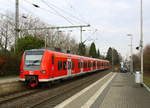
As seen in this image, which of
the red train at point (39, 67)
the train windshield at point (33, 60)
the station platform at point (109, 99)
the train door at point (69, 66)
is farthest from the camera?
the train door at point (69, 66)

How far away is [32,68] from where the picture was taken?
56.6 feet

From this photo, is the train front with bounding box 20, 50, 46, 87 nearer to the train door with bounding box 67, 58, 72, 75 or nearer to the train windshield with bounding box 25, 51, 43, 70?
the train windshield with bounding box 25, 51, 43, 70

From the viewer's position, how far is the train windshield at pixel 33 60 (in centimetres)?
1728

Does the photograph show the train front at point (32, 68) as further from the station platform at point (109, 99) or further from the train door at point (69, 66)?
the train door at point (69, 66)

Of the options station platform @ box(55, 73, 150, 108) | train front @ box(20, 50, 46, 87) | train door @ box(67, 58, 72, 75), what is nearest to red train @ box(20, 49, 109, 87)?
train front @ box(20, 50, 46, 87)

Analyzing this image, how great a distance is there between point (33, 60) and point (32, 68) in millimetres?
588

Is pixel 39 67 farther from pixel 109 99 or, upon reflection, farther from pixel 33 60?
pixel 109 99

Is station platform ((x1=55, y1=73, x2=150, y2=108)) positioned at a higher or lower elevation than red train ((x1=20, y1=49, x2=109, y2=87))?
lower

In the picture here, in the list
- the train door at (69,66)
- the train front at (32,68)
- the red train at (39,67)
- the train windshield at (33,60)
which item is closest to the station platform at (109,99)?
the red train at (39,67)

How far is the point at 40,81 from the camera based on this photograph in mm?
16875

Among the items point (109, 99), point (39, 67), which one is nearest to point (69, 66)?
point (39, 67)

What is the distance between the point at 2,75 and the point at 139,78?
12.6 metres

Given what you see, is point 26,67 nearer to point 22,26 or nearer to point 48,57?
point 48,57

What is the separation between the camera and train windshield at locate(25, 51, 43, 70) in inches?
680
